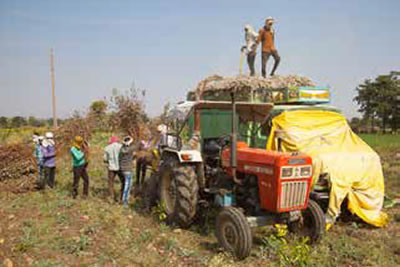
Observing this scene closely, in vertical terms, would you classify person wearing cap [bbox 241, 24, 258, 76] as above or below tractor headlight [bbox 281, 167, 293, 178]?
above

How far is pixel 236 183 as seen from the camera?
491cm

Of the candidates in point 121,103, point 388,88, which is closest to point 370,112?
point 388,88

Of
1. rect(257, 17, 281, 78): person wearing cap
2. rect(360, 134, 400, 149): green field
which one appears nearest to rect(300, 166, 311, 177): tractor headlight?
rect(257, 17, 281, 78): person wearing cap

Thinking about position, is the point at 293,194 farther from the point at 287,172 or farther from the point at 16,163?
the point at 16,163

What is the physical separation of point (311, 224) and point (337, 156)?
191cm

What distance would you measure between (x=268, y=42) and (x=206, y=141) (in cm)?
504

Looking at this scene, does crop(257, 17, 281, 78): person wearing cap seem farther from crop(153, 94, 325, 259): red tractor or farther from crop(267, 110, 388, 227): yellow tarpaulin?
crop(153, 94, 325, 259): red tractor

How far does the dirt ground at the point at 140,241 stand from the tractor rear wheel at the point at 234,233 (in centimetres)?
14

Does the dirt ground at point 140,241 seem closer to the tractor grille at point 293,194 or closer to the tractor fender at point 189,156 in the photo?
the tractor grille at point 293,194

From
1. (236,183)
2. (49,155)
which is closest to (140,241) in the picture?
(236,183)

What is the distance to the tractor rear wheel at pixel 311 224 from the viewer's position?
459 centimetres

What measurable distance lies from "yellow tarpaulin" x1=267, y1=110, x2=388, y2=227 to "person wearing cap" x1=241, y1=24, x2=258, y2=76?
3.18 meters

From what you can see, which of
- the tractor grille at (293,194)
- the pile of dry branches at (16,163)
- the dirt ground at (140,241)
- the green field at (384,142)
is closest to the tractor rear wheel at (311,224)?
the dirt ground at (140,241)

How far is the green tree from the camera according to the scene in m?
39.1
